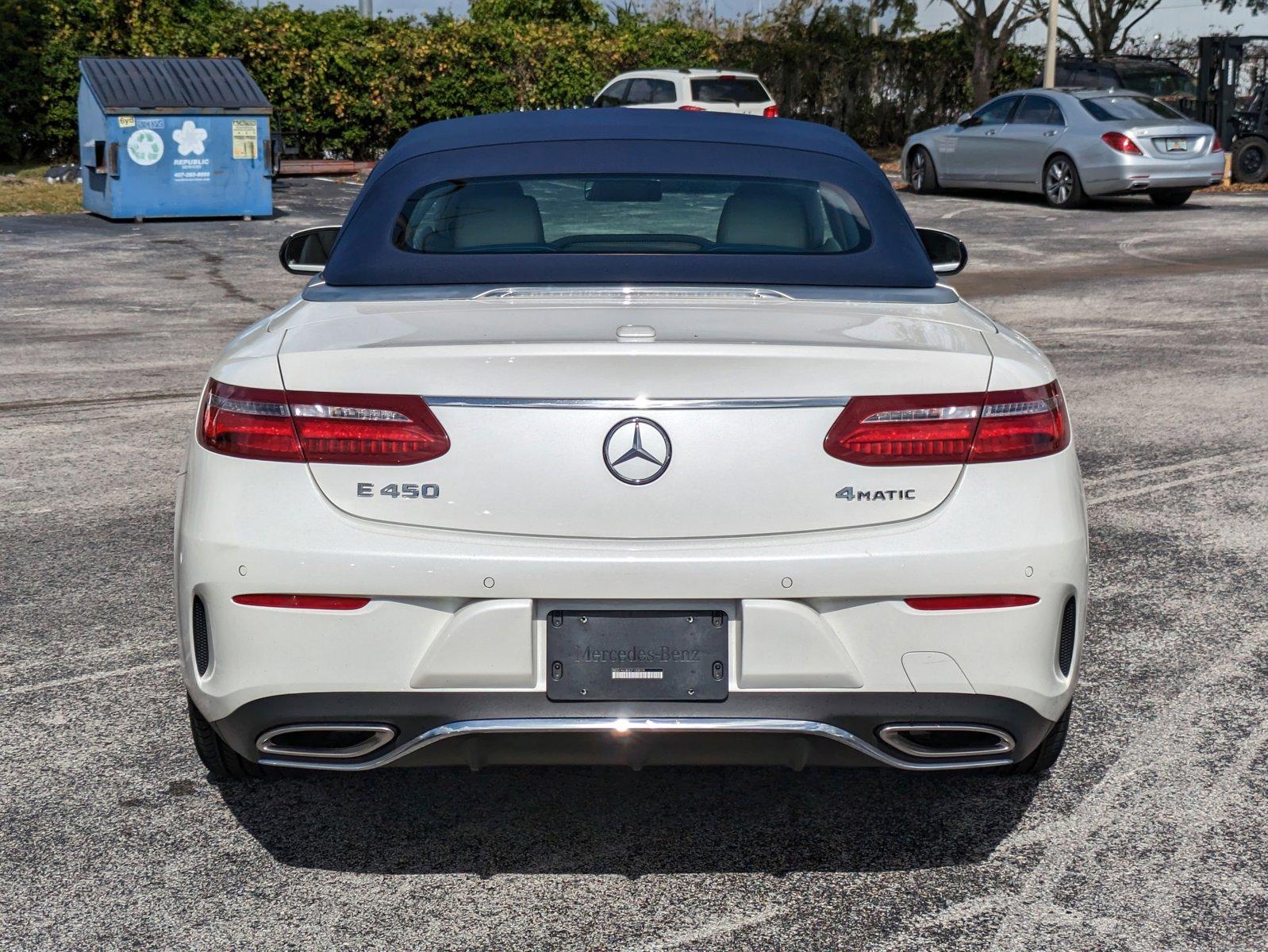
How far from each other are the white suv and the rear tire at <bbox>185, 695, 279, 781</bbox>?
70.9 ft

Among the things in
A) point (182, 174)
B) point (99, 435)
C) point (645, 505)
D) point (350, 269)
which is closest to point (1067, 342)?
point (99, 435)

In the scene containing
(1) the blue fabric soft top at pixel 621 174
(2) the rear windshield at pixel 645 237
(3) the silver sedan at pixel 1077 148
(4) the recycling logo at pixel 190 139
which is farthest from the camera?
(4) the recycling logo at pixel 190 139

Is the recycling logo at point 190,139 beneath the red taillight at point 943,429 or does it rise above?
beneath

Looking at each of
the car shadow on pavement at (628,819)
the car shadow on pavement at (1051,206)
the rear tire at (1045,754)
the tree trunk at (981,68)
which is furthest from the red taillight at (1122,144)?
the rear tire at (1045,754)

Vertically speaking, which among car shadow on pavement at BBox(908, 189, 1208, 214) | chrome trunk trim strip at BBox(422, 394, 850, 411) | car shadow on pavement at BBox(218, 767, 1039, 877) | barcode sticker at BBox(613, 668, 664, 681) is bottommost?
car shadow on pavement at BBox(218, 767, 1039, 877)

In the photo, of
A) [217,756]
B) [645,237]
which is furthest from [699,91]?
[217,756]

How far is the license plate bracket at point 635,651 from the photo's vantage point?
2.90 metres

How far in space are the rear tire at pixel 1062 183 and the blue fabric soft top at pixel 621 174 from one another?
16792 mm

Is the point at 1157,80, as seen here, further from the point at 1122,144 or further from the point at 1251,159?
the point at 1122,144

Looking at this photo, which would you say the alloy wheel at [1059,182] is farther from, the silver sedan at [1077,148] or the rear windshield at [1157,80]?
the rear windshield at [1157,80]

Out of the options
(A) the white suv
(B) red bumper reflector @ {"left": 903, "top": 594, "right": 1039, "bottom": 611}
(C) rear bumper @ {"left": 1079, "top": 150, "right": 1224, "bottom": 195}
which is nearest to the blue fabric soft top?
(B) red bumper reflector @ {"left": 903, "top": 594, "right": 1039, "bottom": 611}

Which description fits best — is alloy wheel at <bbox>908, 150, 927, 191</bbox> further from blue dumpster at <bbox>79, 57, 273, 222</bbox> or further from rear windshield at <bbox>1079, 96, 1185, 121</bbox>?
blue dumpster at <bbox>79, 57, 273, 222</bbox>

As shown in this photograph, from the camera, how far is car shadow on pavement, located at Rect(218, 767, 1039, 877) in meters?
3.35

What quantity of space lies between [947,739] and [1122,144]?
1815 cm
